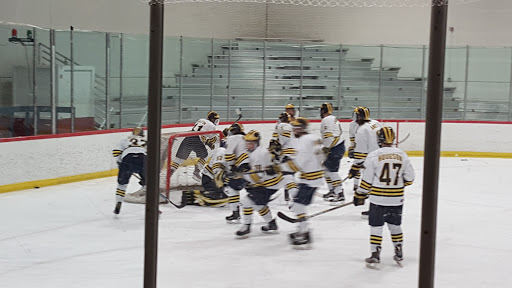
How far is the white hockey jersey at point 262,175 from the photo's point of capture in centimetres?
632

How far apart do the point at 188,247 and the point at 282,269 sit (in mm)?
1044

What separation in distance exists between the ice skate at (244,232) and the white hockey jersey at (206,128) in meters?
2.34

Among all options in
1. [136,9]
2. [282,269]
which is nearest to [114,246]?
[282,269]

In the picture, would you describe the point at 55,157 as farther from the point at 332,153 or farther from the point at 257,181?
the point at 257,181

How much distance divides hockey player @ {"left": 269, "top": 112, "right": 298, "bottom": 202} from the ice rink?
1.53ft

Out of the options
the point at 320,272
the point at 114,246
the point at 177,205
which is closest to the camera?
the point at 320,272

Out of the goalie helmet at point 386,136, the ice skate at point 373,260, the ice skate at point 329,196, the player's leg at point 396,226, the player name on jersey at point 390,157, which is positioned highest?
the goalie helmet at point 386,136

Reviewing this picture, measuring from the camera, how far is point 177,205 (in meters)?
7.95

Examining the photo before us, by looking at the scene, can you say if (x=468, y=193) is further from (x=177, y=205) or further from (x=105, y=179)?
(x=105, y=179)

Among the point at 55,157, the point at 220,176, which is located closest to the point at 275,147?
the point at 220,176

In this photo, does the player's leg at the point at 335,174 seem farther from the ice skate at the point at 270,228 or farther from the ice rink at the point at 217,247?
the ice skate at the point at 270,228

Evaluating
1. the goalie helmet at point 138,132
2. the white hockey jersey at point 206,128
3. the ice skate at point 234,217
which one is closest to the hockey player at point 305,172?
the ice skate at point 234,217

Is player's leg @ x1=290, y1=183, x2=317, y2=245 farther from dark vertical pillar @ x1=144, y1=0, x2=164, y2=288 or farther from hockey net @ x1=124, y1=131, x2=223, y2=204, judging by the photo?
dark vertical pillar @ x1=144, y1=0, x2=164, y2=288

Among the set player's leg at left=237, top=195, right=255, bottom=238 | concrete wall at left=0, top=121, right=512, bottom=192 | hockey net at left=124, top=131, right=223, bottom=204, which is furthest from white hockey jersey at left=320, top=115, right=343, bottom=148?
concrete wall at left=0, top=121, right=512, bottom=192
